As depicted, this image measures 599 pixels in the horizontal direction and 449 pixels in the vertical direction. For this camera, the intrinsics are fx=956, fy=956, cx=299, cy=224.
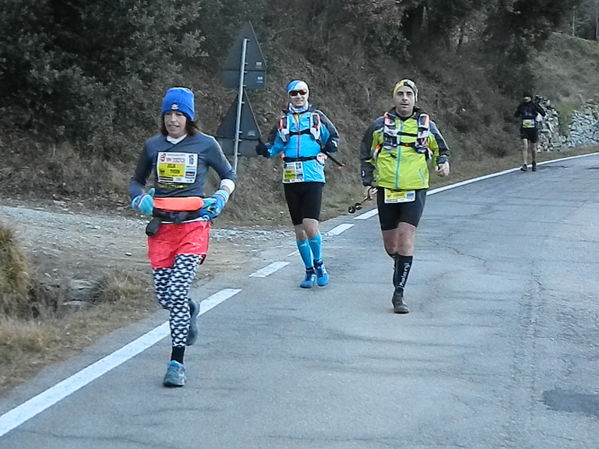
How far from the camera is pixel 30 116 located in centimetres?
1533

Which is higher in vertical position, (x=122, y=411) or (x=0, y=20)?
(x=0, y=20)

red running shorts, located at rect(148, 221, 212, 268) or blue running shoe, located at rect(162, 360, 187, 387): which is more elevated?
red running shorts, located at rect(148, 221, 212, 268)

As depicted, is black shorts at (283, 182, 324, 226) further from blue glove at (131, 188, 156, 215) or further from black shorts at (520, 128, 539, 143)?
black shorts at (520, 128, 539, 143)

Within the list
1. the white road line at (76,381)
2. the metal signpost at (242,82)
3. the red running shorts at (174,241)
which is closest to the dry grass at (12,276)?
the white road line at (76,381)

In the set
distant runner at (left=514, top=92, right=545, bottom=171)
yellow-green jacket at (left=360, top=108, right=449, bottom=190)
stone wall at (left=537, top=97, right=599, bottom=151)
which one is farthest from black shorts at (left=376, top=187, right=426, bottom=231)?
stone wall at (left=537, top=97, right=599, bottom=151)

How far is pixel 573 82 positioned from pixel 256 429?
3531 centimetres

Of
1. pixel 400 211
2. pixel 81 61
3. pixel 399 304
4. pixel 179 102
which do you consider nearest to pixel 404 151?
pixel 400 211

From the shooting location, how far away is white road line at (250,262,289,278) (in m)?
9.60

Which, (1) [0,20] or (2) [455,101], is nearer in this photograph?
(1) [0,20]

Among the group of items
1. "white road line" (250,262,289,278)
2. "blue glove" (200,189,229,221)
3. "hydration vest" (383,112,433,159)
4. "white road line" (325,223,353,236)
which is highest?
"hydration vest" (383,112,433,159)

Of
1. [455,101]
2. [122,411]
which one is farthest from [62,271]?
[455,101]

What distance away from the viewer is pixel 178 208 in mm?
5914

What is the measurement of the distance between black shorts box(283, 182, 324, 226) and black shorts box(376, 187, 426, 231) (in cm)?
80

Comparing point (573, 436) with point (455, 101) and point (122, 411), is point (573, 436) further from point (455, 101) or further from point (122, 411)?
point (455, 101)
